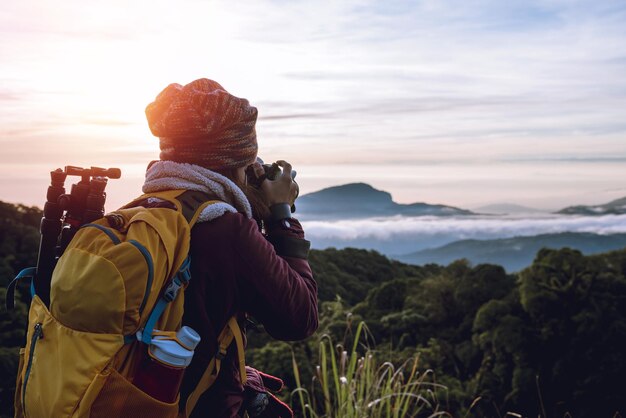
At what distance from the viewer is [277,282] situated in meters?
2.12

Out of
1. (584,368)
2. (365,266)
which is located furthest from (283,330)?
(365,266)

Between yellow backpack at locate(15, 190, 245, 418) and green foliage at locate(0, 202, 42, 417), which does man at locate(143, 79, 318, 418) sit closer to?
yellow backpack at locate(15, 190, 245, 418)

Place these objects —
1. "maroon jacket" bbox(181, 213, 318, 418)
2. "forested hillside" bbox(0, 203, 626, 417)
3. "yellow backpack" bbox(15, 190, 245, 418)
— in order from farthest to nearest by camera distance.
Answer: "forested hillside" bbox(0, 203, 626, 417)
"maroon jacket" bbox(181, 213, 318, 418)
"yellow backpack" bbox(15, 190, 245, 418)

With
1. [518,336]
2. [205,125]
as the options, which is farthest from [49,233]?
[518,336]

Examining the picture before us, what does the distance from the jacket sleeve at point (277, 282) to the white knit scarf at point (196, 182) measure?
0.43ft

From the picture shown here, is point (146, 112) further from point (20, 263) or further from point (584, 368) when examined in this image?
point (584, 368)

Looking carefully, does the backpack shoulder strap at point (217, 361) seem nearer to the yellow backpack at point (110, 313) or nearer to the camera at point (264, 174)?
the yellow backpack at point (110, 313)

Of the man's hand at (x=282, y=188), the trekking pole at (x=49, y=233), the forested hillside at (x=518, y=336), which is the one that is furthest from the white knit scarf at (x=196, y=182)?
the forested hillside at (x=518, y=336)

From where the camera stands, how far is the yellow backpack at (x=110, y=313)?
1.97 m

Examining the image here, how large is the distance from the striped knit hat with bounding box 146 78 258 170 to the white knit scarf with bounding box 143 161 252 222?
47 mm

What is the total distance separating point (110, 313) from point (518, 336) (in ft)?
59.1

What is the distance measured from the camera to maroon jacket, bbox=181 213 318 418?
2.08 m

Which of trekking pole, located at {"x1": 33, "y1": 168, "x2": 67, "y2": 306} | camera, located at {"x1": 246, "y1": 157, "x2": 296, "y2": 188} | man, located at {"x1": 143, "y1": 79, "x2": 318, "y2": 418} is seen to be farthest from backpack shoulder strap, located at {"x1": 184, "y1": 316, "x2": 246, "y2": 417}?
trekking pole, located at {"x1": 33, "y1": 168, "x2": 67, "y2": 306}

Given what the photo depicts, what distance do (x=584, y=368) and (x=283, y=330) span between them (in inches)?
697
